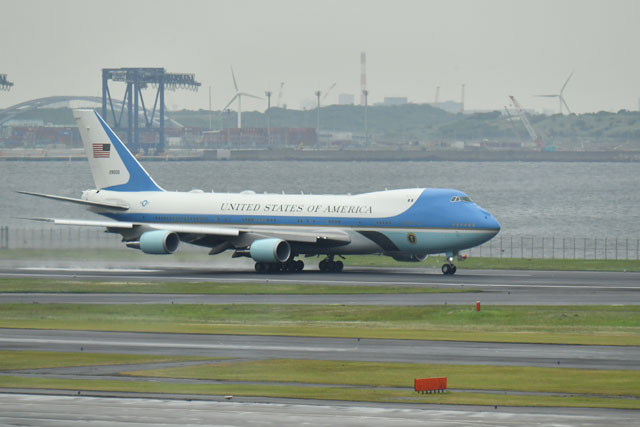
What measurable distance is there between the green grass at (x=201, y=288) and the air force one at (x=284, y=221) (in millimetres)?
8008

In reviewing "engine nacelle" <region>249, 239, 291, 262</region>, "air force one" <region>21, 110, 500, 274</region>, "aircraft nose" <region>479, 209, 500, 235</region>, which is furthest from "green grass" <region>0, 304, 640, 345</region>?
"air force one" <region>21, 110, 500, 274</region>

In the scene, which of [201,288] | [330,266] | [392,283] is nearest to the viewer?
[201,288]

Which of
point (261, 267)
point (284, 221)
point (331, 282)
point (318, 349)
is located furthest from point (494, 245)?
point (318, 349)

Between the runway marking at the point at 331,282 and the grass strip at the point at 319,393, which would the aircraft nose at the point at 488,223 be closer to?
the runway marking at the point at 331,282

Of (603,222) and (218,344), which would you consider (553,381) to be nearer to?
(218,344)

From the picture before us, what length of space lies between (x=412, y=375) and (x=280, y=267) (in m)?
42.7

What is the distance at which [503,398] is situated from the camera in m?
32.5

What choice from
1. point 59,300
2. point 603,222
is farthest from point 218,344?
point 603,222

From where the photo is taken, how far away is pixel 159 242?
78.9 m

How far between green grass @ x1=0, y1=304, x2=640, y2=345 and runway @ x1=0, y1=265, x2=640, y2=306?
2641 millimetres

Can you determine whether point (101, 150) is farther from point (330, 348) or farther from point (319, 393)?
point (319, 393)

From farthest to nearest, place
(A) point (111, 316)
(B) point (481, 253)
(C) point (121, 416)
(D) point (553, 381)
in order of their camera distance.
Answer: (B) point (481, 253), (A) point (111, 316), (D) point (553, 381), (C) point (121, 416)

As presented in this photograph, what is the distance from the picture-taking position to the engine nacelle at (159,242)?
259ft

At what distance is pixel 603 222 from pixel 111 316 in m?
126
